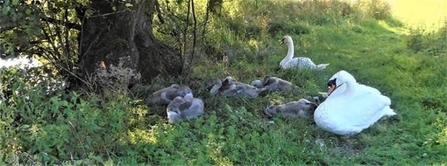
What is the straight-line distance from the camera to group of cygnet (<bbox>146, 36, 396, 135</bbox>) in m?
6.30

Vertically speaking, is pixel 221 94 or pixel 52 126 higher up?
pixel 52 126

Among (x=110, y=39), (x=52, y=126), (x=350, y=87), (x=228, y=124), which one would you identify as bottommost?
(x=228, y=124)

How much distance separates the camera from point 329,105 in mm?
6367

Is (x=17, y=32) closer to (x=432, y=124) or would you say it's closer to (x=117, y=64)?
(x=117, y=64)

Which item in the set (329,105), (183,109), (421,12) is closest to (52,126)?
(183,109)

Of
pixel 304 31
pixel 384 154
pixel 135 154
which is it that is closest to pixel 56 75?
pixel 135 154

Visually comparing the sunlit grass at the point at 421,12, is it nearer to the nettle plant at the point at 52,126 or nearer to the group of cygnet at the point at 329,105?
the group of cygnet at the point at 329,105

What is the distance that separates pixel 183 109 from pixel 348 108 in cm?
194

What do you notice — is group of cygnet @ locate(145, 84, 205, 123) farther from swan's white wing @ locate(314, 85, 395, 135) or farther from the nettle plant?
swan's white wing @ locate(314, 85, 395, 135)

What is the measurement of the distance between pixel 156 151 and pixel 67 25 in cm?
298

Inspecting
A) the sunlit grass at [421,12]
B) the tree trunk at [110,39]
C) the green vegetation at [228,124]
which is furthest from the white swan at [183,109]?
the sunlit grass at [421,12]

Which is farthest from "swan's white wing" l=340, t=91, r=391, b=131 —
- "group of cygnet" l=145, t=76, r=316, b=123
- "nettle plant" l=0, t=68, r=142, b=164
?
"nettle plant" l=0, t=68, r=142, b=164

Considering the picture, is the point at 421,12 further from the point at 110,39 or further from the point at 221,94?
the point at 110,39

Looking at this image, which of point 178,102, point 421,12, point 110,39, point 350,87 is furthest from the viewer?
point 421,12
